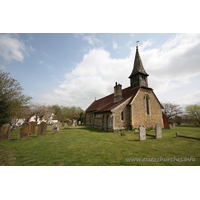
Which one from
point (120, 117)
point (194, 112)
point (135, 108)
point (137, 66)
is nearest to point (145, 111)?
point (135, 108)

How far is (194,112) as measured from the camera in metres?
32.0

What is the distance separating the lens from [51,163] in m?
3.84

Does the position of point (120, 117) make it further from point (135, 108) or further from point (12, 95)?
point (12, 95)

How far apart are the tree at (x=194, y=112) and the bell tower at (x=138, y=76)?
28694 mm

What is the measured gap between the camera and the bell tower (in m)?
16.8

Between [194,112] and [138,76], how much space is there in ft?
102

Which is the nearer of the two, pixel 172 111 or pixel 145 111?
pixel 145 111

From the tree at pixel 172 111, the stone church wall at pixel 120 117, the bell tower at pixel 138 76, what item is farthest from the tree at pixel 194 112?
the stone church wall at pixel 120 117

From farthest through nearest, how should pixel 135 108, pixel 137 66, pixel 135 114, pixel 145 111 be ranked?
pixel 137 66
pixel 145 111
pixel 135 108
pixel 135 114

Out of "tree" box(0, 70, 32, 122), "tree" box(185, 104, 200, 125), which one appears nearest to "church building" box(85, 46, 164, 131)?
"tree" box(0, 70, 32, 122)

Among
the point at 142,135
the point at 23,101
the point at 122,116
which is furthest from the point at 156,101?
the point at 23,101

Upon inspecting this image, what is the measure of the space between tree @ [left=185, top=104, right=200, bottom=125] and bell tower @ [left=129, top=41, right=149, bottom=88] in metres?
28.7

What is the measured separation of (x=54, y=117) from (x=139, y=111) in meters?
44.3

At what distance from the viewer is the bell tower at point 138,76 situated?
16.8 metres
